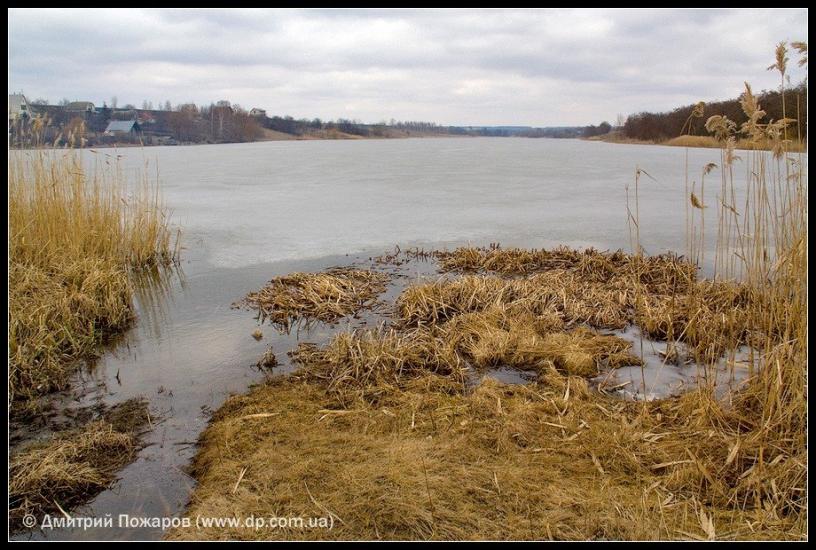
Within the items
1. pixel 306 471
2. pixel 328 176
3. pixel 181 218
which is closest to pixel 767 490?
pixel 306 471

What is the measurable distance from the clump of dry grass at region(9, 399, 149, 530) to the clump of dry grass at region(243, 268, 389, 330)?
6.86 ft

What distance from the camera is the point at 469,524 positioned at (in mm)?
2430

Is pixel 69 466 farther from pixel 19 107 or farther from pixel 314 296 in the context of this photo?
pixel 19 107

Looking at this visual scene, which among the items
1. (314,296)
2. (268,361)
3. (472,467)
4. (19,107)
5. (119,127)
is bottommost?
(472,467)

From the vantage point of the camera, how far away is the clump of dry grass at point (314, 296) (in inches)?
213

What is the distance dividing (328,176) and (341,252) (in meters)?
10.9

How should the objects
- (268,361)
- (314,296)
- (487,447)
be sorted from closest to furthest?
(487,447) → (268,361) → (314,296)

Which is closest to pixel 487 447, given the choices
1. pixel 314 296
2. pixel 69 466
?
pixel 69 466

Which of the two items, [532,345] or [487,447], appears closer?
[487,447]

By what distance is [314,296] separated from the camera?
5676 mm

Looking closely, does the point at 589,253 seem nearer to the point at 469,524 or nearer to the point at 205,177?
the point at 469,524

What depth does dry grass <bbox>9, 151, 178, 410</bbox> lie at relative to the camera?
4105 millimetres

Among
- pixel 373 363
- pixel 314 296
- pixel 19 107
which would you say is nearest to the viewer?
pixel 373 363

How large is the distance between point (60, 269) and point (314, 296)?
95.2 inches
